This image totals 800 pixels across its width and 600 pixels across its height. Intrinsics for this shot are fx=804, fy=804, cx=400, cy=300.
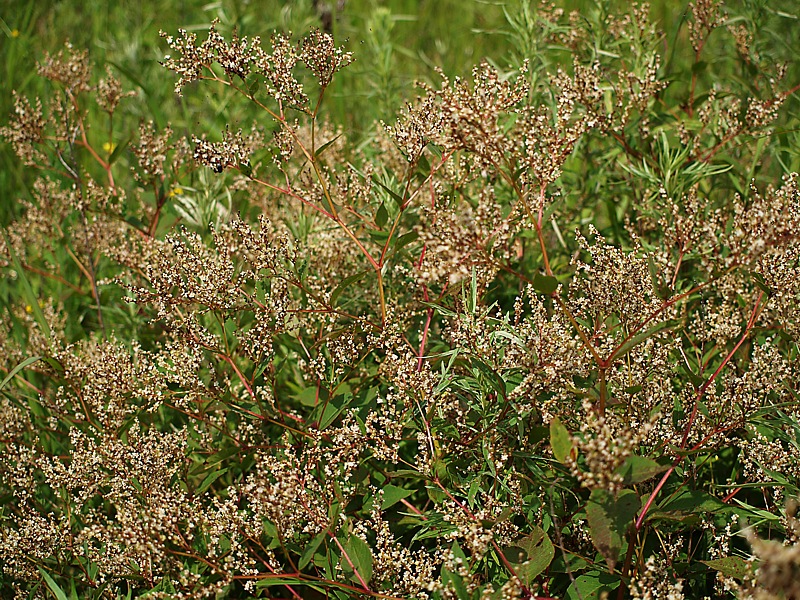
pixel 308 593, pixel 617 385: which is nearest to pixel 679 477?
pixel 617 385

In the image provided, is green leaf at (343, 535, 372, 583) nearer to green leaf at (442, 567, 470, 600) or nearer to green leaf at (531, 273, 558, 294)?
green leaf at (442, 567, 470, 600)

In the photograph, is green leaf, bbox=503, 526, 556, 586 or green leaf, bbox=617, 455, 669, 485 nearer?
green leaf, bbox=617, 455, 669, 485

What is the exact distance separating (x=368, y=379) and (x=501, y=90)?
3.18 feet

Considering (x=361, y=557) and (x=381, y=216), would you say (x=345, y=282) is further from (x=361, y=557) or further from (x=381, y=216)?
(x=361, y=557)

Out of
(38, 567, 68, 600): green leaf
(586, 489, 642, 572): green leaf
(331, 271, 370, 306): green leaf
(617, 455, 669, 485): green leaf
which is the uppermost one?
(331, 271, 370, 306): green leaf

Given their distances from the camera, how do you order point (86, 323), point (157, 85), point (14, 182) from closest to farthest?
1. point (86, 323)
2. point (14, 182)
3. point (157, 85)

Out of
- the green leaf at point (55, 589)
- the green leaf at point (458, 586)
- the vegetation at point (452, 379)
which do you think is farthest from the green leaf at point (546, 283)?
the green leaf at point (55, 589)

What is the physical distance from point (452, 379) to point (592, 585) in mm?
595

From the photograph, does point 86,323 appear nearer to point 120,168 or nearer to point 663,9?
point 120,168

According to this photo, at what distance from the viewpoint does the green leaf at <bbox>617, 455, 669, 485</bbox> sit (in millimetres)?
1682

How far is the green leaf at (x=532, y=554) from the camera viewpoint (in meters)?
1.85

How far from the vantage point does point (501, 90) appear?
193cm

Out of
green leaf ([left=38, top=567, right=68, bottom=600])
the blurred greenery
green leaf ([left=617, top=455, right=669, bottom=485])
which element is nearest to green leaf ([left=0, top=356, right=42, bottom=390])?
green leaf ([left=38, top=567, right=68, bottom=600])

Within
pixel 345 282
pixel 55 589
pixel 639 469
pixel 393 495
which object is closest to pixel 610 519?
pixel 639 469
